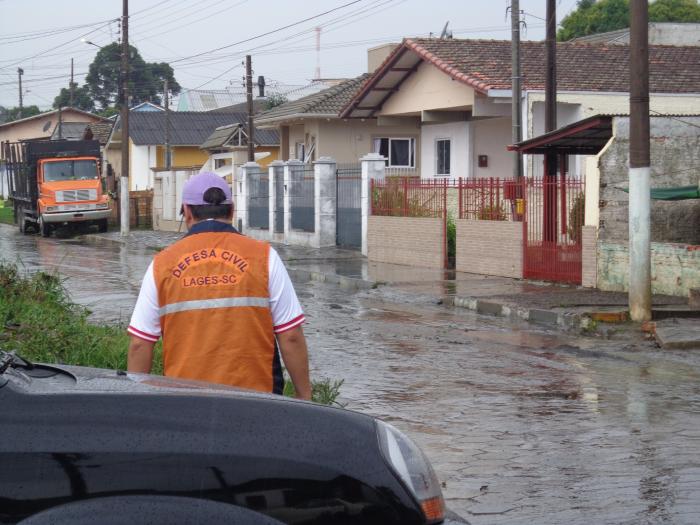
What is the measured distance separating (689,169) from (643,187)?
4.45 meters

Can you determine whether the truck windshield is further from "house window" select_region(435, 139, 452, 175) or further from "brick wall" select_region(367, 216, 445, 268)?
"brick wall" select_region(367, 216, 445, 268)

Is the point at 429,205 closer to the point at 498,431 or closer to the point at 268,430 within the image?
the point at 498,431

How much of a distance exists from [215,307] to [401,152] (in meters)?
32.9

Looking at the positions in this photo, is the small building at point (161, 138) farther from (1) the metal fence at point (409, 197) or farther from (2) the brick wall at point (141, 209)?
(1) the metal fence at point (409, 197)

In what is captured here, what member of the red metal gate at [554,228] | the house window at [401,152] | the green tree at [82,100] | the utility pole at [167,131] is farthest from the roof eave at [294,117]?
the green tree at [82,100]

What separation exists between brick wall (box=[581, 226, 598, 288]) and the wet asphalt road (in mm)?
2657

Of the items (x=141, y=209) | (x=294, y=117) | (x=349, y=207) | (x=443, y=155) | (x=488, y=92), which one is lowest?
(x=141, y=209)

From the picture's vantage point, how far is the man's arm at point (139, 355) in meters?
4.98

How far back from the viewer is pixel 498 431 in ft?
27.8

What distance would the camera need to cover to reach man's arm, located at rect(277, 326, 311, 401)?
16.4 feet

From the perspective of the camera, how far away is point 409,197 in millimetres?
25406

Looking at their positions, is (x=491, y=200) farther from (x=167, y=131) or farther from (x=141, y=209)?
(x=167, y=131)

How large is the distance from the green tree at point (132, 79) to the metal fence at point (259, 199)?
75920mm

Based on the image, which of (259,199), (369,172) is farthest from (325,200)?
(259,199)
